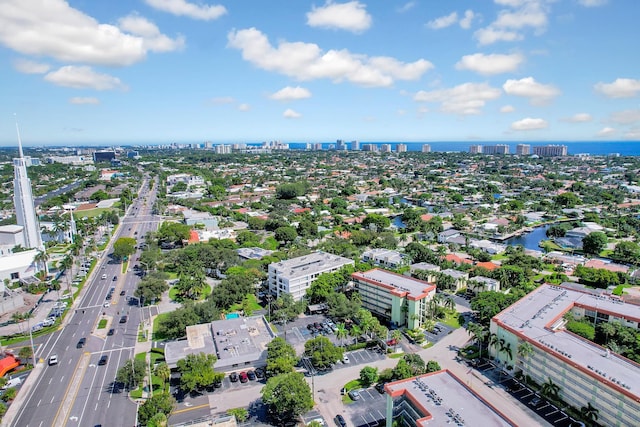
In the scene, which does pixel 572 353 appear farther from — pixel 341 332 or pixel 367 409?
pixel 341 332

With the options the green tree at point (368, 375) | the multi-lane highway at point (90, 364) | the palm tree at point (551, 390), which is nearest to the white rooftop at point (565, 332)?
the palm tree at point (551, 390)

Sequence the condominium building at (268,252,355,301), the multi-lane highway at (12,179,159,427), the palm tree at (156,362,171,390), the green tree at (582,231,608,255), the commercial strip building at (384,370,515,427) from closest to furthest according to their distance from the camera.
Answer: the commercial strip building at (384,370,515,427) → the multi-lane highway at (12,179,159,427) → the palm tree at (156,362,171,390) → the condominium building at (268,252,355,301) → the green tree at (582,231,608,255)

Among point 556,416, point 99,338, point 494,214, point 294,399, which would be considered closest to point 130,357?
point 99,338

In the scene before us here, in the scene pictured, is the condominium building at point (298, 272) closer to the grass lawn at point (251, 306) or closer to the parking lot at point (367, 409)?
the grass lawn at point (251, 306)

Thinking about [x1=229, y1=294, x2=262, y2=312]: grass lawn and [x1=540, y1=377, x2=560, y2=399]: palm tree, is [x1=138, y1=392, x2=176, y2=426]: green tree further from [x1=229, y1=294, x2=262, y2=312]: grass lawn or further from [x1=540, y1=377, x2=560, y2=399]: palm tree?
[x1=540, y1=377, x2=560, y2=399]: palm tree

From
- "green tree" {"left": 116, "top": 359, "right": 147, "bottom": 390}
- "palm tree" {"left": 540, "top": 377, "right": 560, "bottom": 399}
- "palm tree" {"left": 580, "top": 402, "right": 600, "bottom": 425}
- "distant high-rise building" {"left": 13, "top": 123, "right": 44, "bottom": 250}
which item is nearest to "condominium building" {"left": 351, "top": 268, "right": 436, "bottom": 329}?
"palm tree" {"left": 540, "top": 377, "right": 560, "bottom": 399}

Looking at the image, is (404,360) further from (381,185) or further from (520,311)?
(381,185)
